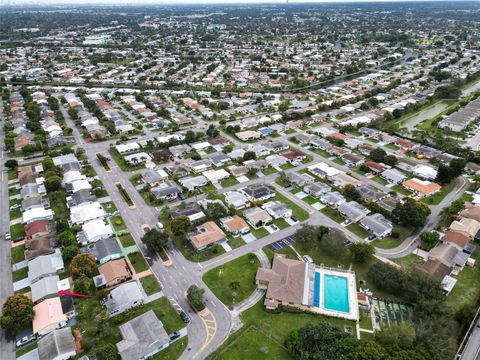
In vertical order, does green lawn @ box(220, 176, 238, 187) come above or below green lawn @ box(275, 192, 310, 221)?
below

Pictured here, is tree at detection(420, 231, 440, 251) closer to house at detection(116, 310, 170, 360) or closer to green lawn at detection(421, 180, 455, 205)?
green lawn at detection(421, 180, 455, 205)

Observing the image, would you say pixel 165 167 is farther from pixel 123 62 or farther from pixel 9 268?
pixel 123 62

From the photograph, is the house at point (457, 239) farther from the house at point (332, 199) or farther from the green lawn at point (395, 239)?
the house at point (332, 199)

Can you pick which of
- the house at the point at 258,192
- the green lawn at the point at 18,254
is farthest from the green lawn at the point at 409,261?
the green lawn at the point at 18,254

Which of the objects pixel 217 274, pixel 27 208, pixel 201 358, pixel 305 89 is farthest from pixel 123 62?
pixel 201 358

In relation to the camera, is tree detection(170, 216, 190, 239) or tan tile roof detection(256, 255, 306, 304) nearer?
tan tile roof detection(256, 255, 306, 304)

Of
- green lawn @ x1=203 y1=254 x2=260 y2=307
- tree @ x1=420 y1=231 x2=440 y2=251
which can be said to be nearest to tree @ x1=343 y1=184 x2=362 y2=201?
tree @ x1=420 y1=231 x2=440 y2=251
